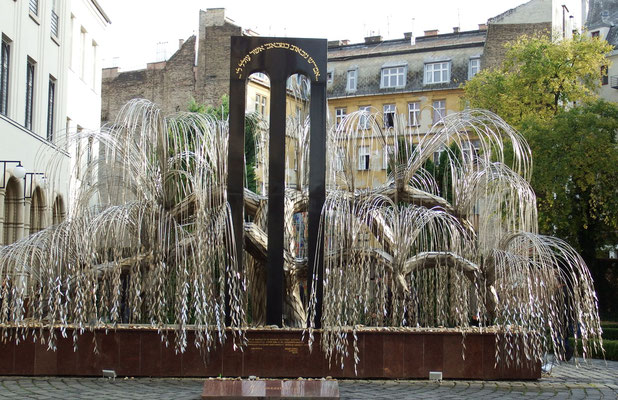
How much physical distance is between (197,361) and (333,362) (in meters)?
2.21

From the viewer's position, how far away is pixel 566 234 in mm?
37250

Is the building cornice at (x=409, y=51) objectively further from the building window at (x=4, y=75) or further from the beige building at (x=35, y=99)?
the building window at (x=4, y=75)

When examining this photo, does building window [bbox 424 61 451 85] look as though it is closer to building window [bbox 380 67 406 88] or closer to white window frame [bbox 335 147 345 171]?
building window [bbox 380 67 406 88]

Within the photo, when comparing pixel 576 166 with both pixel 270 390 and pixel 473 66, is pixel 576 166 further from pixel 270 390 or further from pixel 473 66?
pixel 270 390

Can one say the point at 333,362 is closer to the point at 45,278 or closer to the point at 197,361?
the point at 197,361

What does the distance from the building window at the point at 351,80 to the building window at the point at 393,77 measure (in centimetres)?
206

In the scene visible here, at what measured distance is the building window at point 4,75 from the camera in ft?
83.3

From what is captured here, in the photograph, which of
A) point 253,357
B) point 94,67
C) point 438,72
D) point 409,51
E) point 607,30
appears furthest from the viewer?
point 607,30

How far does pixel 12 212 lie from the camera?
25938 mm

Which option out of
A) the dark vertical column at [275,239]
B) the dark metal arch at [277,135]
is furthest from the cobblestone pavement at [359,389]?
the dark metal arch at [277,135]

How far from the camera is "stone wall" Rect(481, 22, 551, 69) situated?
5210 centimetres

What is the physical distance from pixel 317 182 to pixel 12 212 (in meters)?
13.8

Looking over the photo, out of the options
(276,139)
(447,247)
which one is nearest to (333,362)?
(447,247)

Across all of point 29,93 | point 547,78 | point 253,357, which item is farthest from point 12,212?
point 547,78
